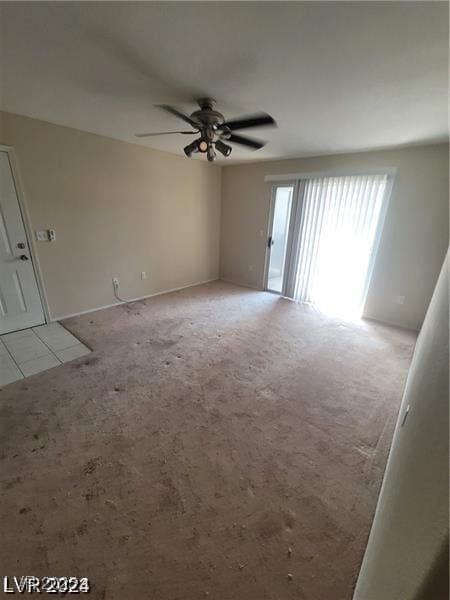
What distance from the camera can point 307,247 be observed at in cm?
415

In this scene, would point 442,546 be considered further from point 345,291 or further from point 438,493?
point 345,291

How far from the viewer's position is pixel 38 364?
8.27ft

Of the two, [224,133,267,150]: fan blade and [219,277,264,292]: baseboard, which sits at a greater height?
[224,133,267,150]: fan blade

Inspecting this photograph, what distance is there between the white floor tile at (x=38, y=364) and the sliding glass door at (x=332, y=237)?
11.6ft

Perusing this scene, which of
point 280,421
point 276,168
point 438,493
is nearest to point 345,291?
point 276,168

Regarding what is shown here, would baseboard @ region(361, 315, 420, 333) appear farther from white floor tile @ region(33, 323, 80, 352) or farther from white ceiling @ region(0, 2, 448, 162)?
white floor tile @ region(33, 323, 80, 352)

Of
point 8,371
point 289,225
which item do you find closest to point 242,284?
point 289,225

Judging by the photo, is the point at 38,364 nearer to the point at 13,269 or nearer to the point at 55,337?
the point at 55,337

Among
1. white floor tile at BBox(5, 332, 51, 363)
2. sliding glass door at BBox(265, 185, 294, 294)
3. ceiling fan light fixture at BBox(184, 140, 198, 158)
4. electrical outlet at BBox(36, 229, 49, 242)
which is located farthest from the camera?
sliding glass door at BBox(265, 185, 294, 294)

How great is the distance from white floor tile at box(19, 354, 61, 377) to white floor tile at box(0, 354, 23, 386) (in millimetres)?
47

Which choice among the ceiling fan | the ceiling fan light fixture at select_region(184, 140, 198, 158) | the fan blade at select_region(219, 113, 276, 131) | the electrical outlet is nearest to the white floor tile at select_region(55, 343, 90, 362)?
→ the electrical outlet

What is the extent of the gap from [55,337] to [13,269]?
90 centimetres

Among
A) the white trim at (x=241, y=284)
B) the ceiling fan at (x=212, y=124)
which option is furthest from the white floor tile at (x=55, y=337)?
the white trim at (x=241, y=284)

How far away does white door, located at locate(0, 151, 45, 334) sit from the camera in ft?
9.02
